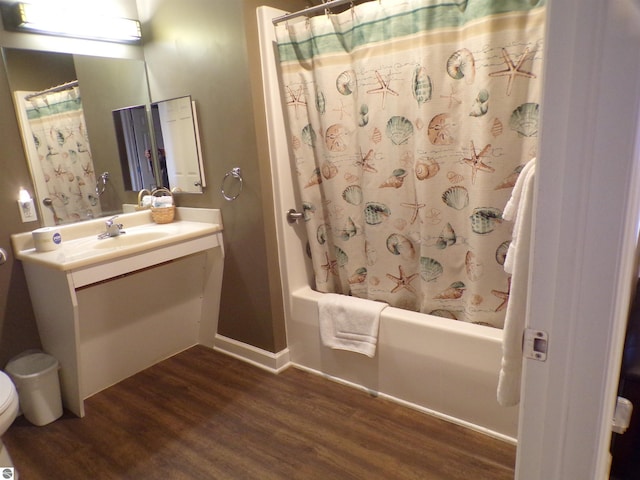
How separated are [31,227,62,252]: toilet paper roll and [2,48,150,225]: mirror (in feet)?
0.40

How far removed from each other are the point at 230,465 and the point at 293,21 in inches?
84.8

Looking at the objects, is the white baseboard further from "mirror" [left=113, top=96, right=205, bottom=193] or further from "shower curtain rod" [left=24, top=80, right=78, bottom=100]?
"shower curtain rod" [left=24, top=80, right=78, bottom=100]

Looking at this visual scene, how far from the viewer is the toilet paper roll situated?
2.02 metres

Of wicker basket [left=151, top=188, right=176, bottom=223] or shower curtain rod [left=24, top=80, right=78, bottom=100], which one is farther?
wicker basket [left=151, top=188, right=176, bottom=223]

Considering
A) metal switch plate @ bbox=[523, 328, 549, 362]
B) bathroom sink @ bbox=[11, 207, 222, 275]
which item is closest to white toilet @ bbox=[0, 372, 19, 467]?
bathroom sink @ bbox=[11, 207, 222, 275]

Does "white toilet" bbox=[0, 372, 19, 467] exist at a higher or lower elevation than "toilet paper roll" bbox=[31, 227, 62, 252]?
lower

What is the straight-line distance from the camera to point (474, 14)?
1.62m

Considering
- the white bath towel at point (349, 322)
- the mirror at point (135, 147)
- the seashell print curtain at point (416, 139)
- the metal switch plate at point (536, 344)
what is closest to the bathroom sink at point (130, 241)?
the mirror at point (135, 147)

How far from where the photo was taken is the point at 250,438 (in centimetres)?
192

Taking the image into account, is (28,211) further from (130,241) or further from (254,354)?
(254,354)

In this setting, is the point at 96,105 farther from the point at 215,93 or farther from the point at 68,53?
the point at 215,93

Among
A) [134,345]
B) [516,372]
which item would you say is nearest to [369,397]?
[516,372]

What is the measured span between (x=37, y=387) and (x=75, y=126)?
52.6 inches

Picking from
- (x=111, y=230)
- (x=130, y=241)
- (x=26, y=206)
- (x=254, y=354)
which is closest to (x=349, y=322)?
(x=254, y=354)
